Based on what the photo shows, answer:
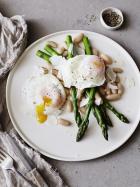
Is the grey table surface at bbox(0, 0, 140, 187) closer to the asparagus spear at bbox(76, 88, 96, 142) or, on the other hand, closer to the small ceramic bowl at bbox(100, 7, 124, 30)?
the small ceramic bowl at bbox(100, 7, 124, 30)

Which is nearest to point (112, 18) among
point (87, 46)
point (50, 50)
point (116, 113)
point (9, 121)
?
point (87, 46)

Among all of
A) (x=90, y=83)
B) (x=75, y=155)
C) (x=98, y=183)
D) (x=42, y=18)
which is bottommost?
(x=98, y=183)

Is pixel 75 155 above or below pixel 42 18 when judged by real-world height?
below

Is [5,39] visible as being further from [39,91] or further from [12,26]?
[39,91]

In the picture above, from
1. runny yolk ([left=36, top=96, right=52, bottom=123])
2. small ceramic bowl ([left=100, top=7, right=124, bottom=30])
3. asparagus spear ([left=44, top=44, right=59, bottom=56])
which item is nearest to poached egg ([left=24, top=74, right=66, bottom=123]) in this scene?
runny yolk ([left=36, top=96, right=52, bottom=123])

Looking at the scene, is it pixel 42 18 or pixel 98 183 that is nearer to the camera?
pixel 98 183

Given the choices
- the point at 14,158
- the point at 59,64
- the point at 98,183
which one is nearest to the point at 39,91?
the point at 59,64

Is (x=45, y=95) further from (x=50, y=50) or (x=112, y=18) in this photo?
(x=112, y=18)
